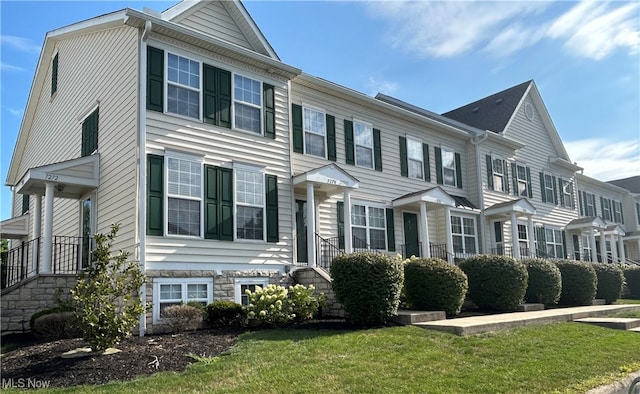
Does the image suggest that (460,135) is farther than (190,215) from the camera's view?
Yes

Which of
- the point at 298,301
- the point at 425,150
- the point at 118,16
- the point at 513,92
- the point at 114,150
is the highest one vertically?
the point at 513,92

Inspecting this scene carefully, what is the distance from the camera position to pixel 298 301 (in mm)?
11266

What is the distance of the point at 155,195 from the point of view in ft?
37.0

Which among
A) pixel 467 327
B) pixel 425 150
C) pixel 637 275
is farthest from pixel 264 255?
pixel 637 275

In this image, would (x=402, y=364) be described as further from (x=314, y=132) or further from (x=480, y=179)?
(x=480, y=179)

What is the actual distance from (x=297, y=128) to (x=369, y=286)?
248 inches

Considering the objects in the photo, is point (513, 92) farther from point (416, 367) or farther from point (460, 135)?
point (416, 367)

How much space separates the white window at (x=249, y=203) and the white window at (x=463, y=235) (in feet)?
29.5

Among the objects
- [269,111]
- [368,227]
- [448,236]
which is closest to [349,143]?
[368,227]

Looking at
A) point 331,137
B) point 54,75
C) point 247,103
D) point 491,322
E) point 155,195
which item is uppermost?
point 54,75

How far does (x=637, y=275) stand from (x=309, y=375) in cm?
1925

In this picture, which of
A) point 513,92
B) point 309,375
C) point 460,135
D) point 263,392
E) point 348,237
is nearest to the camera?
point 263,392

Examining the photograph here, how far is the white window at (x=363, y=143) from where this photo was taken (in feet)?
55.4

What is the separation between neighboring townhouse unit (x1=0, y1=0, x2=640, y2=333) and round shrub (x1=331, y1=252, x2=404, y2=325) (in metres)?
2.99
